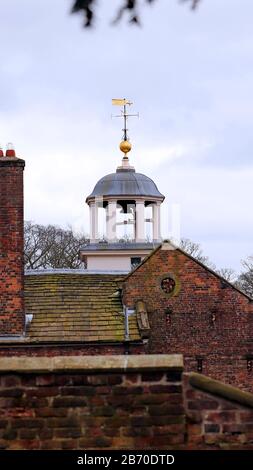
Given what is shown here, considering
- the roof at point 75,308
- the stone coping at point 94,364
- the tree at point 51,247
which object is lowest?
the stone coping at point 94,364

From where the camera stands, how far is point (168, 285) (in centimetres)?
2623

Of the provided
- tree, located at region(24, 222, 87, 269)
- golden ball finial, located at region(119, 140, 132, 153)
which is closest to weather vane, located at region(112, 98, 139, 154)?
golden ball finial, located at region(119, 140, 132, 153)

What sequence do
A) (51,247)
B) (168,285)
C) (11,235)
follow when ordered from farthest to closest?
(51,247), (168,285), (11,235)

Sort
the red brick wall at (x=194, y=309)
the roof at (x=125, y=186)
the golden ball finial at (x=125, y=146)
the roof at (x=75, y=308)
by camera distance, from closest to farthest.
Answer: the roof at (x=75, y=308), the red brick wall at (x=194, y=309), the roof at (x=125, y=186), the golden ball finial at (x=125, y=146)

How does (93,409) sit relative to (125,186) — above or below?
below

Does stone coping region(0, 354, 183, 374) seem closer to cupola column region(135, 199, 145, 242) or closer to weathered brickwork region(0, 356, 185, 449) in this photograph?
weathered brickwork region(0, 356, 185, 449)

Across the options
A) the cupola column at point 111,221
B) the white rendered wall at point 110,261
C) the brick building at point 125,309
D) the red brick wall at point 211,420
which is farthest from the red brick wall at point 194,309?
the red brick wall at point 211,420

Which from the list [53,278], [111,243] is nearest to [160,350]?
[53,278]

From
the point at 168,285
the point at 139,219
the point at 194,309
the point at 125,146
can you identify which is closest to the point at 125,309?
the point at 168,285

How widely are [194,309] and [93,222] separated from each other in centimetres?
922

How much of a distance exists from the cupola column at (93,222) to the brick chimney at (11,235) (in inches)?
396

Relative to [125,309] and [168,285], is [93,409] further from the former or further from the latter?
[168,285]

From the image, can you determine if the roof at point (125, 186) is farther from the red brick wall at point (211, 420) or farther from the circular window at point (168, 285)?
the red brick wall at point (211, 420)

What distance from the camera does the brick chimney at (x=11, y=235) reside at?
2416 centimetres
